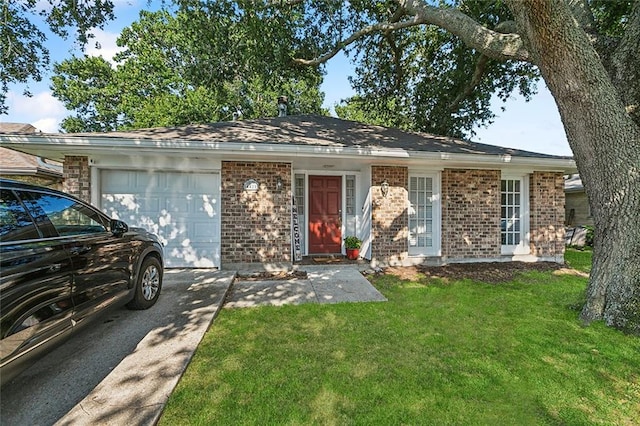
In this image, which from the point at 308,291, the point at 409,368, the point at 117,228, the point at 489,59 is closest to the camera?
the point at 409,368

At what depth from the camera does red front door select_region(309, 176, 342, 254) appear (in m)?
7.99

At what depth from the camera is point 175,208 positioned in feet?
21.4

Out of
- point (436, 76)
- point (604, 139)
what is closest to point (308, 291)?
point (604, 139)

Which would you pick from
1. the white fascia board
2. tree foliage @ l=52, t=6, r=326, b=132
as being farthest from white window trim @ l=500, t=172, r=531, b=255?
tree foliage @ l=52, t=6, r=326, b=132

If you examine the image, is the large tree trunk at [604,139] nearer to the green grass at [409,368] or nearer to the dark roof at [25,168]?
the green grass at [409,368]

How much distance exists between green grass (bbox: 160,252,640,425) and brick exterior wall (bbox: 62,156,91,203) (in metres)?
4.41

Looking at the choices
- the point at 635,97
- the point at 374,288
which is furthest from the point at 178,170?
the point at 635,97

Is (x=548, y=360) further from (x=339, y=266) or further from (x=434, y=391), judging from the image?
(x=339, y=266)

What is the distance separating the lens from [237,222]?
21.7 feet

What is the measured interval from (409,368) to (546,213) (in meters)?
7.46

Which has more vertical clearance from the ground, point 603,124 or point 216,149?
point 216,149

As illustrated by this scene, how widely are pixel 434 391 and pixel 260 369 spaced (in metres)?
1.56

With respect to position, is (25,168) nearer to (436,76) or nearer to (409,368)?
(409,368)

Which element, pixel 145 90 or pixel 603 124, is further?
pixel 145 90
